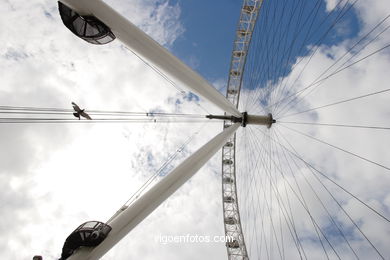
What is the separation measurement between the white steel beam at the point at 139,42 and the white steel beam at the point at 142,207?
119 inches

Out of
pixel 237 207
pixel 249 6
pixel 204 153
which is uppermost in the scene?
pixel 249 6

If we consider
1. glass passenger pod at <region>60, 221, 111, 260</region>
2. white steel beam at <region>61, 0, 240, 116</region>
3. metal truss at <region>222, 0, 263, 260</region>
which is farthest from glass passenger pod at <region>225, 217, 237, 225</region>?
glass passenger pod at <region>60, 221, 111, 260</region>

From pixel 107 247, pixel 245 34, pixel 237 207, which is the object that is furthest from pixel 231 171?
pixel 107 247

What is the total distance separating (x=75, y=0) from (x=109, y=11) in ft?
2.73

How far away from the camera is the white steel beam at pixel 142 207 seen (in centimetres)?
579

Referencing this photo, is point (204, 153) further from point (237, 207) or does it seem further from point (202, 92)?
point (237, 207)

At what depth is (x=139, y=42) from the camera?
6.98 metres

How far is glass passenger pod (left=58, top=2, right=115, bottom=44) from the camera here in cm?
591

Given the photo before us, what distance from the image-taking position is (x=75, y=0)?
17.9 ft

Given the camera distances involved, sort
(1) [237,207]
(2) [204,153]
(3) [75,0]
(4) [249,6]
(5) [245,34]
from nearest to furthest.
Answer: (3) [75,0]
(2) [204,153]
(4) [249,6]
(5) [245,34]
(1) [237,207]

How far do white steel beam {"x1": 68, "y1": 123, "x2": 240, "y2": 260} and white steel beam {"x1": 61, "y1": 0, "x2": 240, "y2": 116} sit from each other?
303 cm

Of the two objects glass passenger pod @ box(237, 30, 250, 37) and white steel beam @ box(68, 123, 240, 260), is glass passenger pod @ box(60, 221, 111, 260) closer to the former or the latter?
white steel beam @ box(68, 123, 240, 260)

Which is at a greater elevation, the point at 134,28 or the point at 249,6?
the point at 249,6

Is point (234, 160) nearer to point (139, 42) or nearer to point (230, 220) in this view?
point (230, 220)
